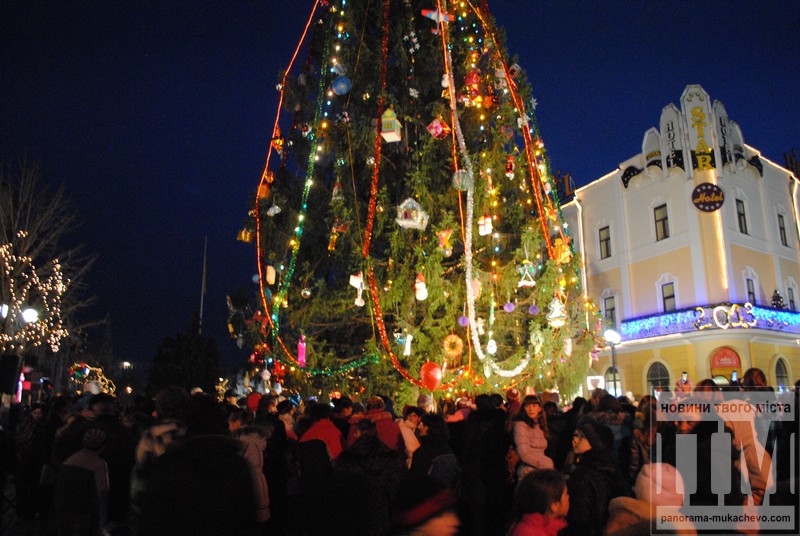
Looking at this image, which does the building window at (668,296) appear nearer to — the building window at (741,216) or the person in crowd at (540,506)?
the building window at (741,216)

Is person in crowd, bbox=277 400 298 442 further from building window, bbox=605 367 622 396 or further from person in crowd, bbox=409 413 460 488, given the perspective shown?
building window, bbox=605 367 622 396

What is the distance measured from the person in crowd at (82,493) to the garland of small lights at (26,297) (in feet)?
55.7

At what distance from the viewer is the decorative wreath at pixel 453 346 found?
48.3ft

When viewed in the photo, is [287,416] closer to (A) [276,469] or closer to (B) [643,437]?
(A) [276,469]

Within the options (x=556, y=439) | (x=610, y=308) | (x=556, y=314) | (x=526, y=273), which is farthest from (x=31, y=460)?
(x=610, y=308)

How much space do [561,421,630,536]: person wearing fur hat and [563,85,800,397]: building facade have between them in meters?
18.6

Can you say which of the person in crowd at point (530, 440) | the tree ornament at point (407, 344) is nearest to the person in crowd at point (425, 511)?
the person in crowd at point (530, 440)

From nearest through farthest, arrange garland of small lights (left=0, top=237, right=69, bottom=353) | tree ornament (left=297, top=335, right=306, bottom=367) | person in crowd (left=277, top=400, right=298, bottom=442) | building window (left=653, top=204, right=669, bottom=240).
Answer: person in crowd (left=277, top=400, right=298, bottom=442), tree ornament (left=297, top=335, right=306, bottom=367), garland of small lights (left=0, top=237, right=69, bottom=353), building window (left=653, top=204, right=669, bottom=240)

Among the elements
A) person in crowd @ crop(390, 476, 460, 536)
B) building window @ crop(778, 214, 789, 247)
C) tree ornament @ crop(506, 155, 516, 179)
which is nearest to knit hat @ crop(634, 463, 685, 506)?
person in crowd @ crop(390, 476, 460, 536)

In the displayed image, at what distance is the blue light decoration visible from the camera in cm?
2278

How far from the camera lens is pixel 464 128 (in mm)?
18047

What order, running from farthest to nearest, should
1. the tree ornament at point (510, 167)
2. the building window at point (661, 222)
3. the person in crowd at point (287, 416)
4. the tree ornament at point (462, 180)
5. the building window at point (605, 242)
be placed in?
the building window at point (605, 242)
the building window at point (661, 222)
the tree ornament at point (510, 167)
the tree ornament at point (462, 180)
the person in crowd at point (287, 416)

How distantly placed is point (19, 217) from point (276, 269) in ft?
34.2

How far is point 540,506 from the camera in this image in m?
3.34
